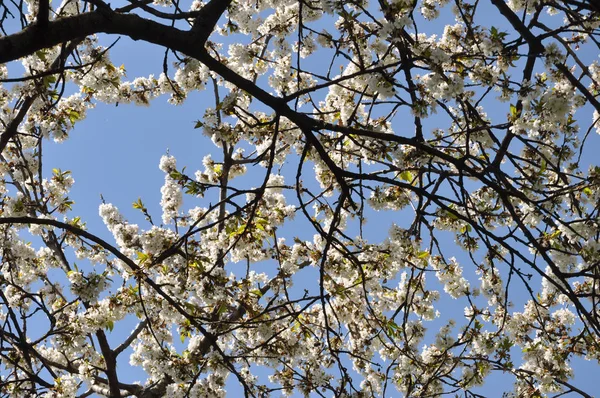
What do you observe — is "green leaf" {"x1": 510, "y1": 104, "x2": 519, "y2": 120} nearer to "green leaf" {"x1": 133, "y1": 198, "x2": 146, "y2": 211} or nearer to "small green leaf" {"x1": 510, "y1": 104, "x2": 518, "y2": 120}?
"small green leaf" {"x1": 510, "y1": 104, "x2": 518, "y2": 120}

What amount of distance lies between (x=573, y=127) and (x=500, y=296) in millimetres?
2967

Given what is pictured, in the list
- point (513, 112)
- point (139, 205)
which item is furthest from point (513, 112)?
point (139, 205)

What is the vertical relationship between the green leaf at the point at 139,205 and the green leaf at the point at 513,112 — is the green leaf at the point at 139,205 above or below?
above

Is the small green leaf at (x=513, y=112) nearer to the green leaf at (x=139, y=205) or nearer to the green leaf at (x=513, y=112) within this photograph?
the green leaf at (x=513, y=112)

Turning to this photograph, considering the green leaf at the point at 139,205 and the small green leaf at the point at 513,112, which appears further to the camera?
the green leaf at the point at 139,205

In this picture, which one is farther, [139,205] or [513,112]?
[139,205]

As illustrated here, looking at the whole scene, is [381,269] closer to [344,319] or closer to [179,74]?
[344,319]

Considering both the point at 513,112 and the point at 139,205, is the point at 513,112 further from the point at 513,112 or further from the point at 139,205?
the point at 139,205

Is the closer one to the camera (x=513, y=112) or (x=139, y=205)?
(x=513, y=112)

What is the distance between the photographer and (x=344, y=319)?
652cm

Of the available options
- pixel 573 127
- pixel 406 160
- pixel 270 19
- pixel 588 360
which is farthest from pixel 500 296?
pixel 270 19

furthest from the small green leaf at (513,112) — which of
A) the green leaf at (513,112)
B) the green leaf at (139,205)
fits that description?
the green leaf at (139,205)

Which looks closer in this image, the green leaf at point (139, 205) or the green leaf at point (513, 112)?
the green leaf at point (513, 112)

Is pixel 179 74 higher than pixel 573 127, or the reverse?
pixel 179 74
